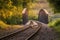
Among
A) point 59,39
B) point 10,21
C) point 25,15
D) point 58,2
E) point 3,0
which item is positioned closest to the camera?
point 59,39

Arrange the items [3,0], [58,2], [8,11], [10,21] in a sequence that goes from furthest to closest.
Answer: [10,21] < [8,11] < [3,0] < [58,2]

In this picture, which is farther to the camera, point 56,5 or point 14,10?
point 14,10

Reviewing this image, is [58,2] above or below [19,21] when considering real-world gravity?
above

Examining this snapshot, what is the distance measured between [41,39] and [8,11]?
10244 millimetres

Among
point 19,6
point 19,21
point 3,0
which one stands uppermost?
point 3,0

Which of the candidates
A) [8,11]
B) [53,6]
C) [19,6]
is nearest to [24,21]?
[19,6]

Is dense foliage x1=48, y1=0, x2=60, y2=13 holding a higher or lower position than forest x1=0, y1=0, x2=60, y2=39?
higher

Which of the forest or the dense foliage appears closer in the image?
the dense foliage

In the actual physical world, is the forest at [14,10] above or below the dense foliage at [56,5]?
below

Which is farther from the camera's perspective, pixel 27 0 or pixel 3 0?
pixel 27 0

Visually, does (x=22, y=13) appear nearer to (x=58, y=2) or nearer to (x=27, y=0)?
(x=27, y=0)

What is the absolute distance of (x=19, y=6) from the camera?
28812 mm

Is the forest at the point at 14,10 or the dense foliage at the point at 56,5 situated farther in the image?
the forest at the point at 14,10

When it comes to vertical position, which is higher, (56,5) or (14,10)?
(56,5)
